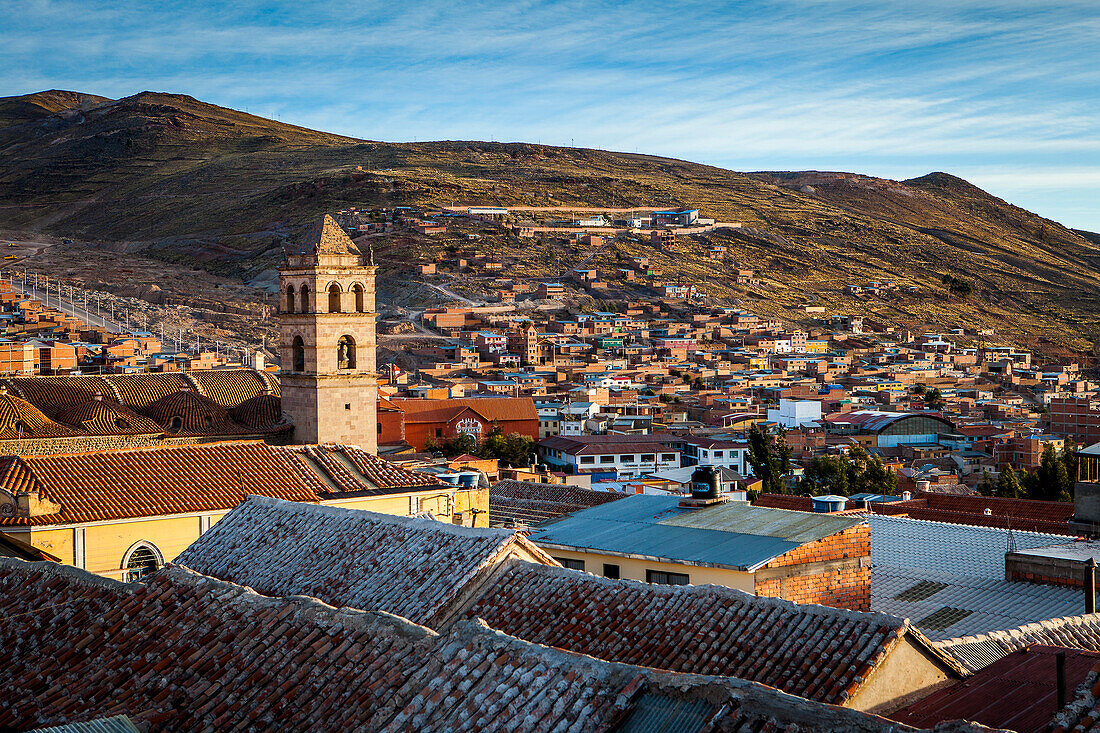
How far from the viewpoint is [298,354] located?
21.3 m

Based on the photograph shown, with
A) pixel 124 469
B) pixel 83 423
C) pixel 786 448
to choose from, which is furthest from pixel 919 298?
pixel 124 469

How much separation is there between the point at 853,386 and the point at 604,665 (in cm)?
6610

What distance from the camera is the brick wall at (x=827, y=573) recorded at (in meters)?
9.39

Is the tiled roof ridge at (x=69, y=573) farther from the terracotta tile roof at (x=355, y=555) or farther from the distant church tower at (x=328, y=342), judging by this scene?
the distant church tower at (x=328, y=342)

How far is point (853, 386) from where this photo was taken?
224 feet

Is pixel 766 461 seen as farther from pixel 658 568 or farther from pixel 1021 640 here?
pixel 1021 640

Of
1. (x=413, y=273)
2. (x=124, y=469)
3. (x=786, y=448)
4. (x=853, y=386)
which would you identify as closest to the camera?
(x=124, y=469)

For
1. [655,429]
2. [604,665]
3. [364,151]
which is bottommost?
[655,429]

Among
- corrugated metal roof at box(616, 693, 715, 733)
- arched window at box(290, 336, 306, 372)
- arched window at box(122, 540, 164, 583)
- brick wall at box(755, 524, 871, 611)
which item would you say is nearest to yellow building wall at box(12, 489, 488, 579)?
arched window at box(122, 540, 164, 583)

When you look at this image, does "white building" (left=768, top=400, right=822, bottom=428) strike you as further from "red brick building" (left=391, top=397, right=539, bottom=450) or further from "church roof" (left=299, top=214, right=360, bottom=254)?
"church roof" (left=299, top=214, right=360, bottom=254)

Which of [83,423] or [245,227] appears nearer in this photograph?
[83,423]

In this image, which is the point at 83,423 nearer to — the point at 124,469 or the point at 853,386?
the point at 124,469

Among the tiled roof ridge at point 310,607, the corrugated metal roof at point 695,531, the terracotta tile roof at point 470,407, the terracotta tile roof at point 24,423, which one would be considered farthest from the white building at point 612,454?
the tiled roof ridge at point 310,607

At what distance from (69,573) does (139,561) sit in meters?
3.84
